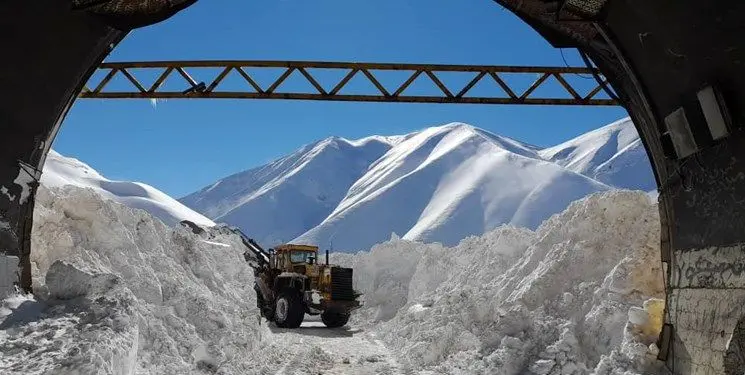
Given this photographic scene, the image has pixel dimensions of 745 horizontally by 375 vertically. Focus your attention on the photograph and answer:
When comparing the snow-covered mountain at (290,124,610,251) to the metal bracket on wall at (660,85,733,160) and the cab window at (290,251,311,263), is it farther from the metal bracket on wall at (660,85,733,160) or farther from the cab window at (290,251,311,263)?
the metal bracket on wall at (660,85,733,160)

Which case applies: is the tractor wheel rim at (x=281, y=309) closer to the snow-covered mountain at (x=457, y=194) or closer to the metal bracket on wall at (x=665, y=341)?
the metal bracket on wall at (x=665, y=341)

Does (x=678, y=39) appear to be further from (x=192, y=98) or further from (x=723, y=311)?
(x=192, y=98)

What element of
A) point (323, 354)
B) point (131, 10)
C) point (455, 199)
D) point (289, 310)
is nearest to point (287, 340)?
point (323, 354)

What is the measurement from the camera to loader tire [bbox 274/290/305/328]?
22.7 meters

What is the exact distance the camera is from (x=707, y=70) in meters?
7.33

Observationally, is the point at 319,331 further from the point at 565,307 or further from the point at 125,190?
the point at 125,190

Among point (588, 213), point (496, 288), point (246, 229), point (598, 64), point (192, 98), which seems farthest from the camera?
point (246, 229)

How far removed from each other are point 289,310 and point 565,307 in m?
13.0

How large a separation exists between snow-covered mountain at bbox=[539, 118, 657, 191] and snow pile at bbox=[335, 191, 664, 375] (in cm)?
13697

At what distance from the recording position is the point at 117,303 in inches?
328

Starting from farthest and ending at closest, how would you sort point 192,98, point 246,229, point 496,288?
point 246,229
point 496,288
point 192,98

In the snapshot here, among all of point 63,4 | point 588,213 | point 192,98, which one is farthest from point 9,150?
point 588,213

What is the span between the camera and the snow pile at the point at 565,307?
973 centimetres

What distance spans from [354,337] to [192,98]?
11.3 meters
